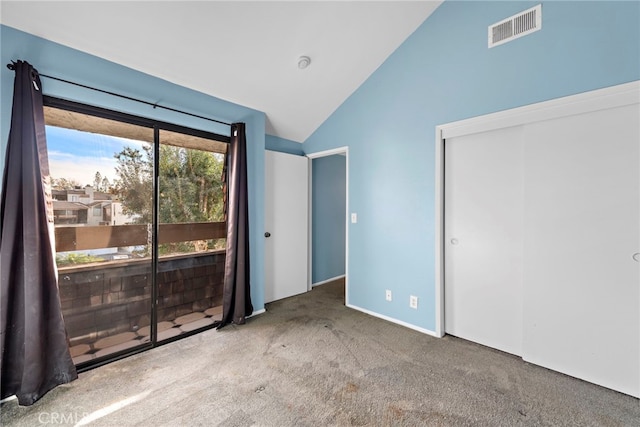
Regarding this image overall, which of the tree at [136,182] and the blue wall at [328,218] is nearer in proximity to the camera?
the tree at [136,182]

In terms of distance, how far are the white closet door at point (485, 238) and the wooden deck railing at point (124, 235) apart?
250 centimetres

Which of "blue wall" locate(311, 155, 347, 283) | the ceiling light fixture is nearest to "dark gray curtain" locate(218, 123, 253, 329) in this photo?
the ceiling light fixture

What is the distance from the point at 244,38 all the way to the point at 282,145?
165 cm

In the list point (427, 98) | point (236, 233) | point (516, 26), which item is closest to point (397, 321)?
point (236, 233)

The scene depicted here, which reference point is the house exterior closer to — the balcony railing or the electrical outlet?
the balcony railing

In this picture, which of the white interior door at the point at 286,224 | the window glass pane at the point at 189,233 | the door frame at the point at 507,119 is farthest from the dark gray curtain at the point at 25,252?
the door frame at the point at 507,119

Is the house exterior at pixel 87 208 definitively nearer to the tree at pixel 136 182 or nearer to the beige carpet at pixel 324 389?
the tree at pixel 136 182

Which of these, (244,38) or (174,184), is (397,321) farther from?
(244,38)

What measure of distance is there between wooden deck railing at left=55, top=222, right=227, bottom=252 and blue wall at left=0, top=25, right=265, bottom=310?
1.77 ft

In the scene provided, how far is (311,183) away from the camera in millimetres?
4199

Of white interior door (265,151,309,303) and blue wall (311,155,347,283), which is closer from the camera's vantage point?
white interior door (265,151,309,303)

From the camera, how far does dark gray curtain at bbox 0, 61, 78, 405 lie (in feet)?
5.72

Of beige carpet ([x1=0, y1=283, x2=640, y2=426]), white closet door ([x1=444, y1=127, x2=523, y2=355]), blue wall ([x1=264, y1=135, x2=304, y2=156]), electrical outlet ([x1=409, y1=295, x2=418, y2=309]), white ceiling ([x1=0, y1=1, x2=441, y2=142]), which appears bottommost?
beige carpet ([x1=0, y1=283, x2=640, y2=426])

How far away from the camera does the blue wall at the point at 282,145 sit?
378cm
